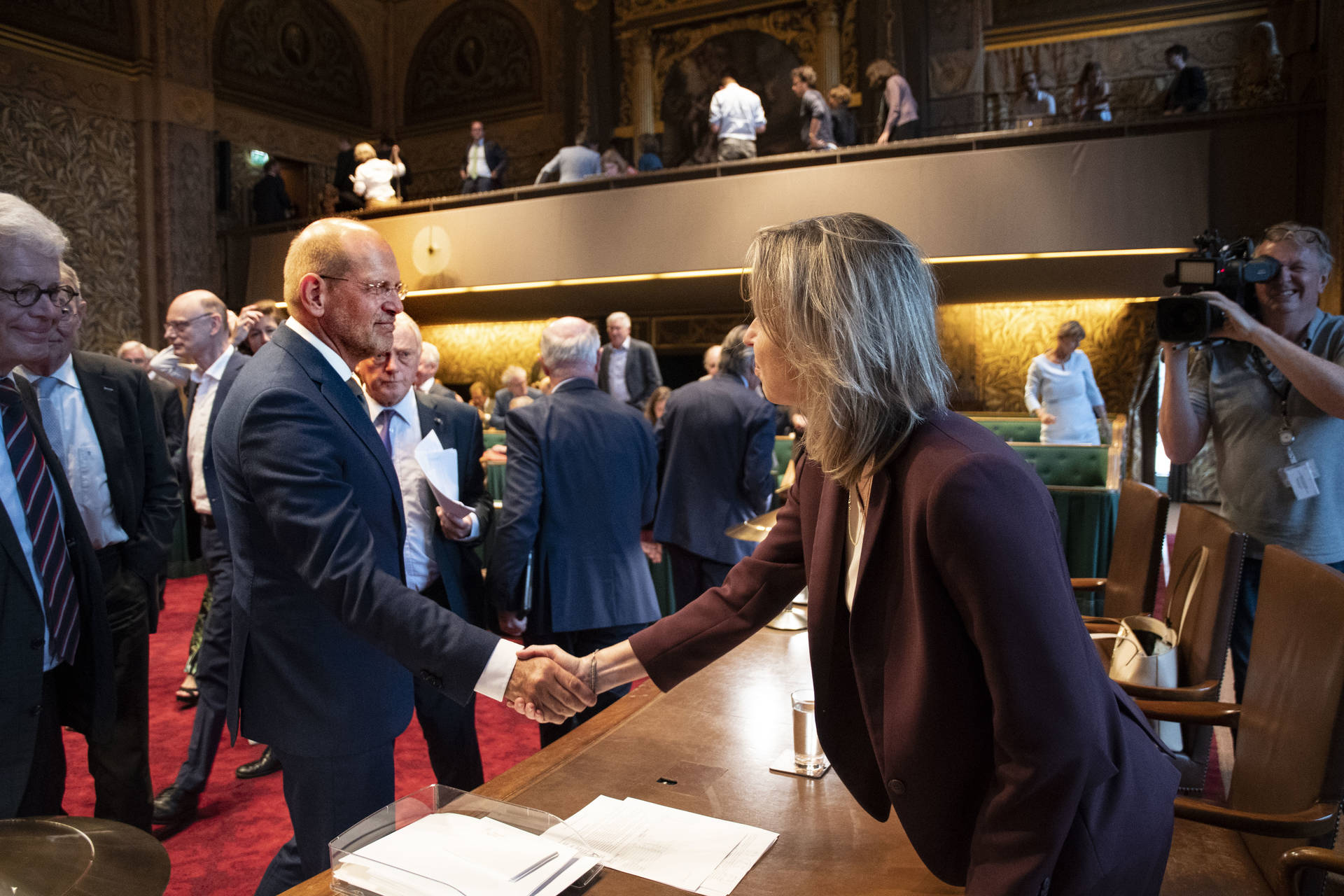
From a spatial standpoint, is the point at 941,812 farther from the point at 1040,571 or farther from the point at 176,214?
the point at 176,214

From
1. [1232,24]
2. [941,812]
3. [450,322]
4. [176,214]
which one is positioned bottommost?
[941,812]

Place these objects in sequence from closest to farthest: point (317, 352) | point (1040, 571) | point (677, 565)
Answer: point (1040, 571), point (317, 352), point (677, 565)

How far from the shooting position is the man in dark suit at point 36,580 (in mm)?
1703

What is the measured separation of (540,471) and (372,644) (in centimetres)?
143

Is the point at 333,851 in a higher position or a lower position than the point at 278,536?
lower

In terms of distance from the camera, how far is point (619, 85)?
13453 millimetres

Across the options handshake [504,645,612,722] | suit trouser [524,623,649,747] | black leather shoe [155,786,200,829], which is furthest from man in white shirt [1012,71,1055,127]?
black leather shoe [155,786,200,829]

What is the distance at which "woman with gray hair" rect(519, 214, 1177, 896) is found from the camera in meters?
0.99

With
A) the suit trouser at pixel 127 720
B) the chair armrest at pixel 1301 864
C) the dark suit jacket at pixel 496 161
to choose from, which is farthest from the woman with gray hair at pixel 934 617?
the dark suit jacket at pixel 496 161

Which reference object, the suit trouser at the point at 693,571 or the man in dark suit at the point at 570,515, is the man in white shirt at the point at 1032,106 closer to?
the suit trouser at the point at 693,571

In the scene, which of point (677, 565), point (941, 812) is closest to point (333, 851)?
point (941, 812)

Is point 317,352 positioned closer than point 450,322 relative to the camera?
Yes

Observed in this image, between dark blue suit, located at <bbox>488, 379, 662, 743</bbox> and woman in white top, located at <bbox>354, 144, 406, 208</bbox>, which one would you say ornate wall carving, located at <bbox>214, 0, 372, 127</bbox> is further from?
dark blue suit, located at <bbox>488, 379, 662, 743</bbox>

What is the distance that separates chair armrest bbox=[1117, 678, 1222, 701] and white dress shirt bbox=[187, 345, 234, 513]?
3232 millimetres
